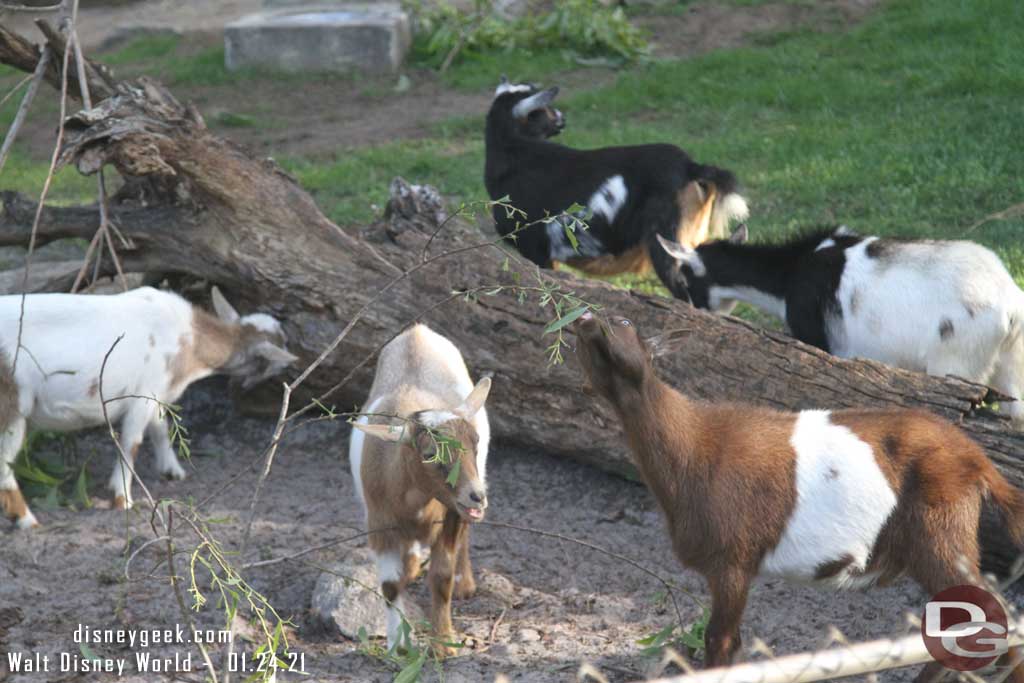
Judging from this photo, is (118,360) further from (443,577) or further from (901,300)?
(901,300)

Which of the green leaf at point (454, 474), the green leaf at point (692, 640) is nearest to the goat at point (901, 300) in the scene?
the green leaf at point (692, 640)

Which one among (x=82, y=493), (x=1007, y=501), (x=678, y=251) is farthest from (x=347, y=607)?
(x=678, y=251)

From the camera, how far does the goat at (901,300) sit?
5383 millimetres

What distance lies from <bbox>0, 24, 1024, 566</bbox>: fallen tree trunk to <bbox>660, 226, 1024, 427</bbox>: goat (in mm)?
629

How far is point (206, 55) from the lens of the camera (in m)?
13.0

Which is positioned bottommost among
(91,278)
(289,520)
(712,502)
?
(289,520)

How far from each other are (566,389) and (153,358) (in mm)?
2024

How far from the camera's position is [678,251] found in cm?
641

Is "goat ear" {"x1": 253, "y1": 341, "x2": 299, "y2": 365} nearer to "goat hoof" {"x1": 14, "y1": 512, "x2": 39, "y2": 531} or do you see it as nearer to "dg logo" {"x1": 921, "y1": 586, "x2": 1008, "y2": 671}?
"goat hoof" {"x1": 14, "y1": 512, "x2": 39, "y2": 531}

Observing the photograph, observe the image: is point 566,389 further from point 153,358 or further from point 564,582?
point 153,358

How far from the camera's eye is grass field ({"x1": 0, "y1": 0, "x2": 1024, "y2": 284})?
27.1ft

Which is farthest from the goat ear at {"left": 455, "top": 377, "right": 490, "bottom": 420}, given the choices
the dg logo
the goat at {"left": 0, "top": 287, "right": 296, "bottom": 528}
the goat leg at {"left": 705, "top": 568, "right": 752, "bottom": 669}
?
the dg logo

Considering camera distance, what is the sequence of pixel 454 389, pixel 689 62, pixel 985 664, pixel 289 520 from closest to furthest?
pixel 985 664 → pixel 454 389 → pixel 289 520 → pixel 689 62

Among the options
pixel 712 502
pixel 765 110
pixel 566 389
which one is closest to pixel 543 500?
pixel 566 389
